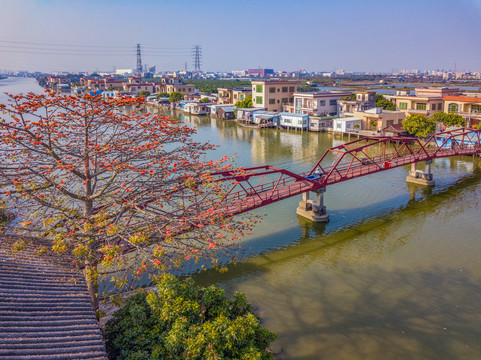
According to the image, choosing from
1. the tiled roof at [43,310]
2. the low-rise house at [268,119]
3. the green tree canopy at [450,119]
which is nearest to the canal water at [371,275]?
the tiled roof at [43,310]

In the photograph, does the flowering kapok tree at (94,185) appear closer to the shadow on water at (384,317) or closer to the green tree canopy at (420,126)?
the shadow on water at (384,317)

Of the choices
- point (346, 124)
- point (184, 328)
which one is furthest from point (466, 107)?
point (184, 328)

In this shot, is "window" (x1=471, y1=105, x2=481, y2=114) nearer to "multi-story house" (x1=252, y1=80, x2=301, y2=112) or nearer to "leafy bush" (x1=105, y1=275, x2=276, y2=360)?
"multi-story house" (x1=252, y1=80, x2=301, y2=112)

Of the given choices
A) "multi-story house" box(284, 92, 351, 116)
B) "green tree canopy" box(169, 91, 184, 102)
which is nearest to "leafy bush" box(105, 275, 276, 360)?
"multi-story house" box(284, 92, 351, 116)

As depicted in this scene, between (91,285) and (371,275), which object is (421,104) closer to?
(371,275)

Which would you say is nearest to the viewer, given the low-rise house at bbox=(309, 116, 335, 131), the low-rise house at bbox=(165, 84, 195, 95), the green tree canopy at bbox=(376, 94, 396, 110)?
the low-rise house at bbox=(309, 116, 335, 131)

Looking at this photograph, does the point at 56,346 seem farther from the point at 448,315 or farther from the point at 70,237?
the point at 448,315

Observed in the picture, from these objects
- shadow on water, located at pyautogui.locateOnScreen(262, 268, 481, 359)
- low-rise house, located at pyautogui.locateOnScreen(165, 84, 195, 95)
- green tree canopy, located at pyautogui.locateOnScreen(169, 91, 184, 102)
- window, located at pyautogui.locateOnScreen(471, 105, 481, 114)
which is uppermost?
low-rise house, located at pyautogui.locateOnScreen(165, 84, 195, 95)
